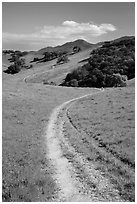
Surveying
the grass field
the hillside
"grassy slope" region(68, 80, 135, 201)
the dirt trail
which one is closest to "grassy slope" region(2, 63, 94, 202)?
the grass field

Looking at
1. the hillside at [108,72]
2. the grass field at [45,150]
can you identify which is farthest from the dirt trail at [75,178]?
the hillside at [108,72]

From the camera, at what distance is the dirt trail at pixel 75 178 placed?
512 inches

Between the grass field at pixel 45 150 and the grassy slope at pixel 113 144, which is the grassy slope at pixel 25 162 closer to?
the grass field at pixel 45 150

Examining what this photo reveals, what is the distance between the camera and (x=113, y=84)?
9750cm

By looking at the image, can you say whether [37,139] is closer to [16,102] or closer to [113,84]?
[16,102]

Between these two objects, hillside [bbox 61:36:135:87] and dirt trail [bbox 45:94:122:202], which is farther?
hillside [bbox 61:36:135:87]

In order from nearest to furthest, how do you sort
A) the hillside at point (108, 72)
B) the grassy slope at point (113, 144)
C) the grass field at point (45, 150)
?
the grass field at point (45, 150), the grassy slope at point (113, 144), the hillside at point (108, 72)

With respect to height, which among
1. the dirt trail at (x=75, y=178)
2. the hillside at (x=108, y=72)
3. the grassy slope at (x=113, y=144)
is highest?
the hillside at (x=108, y=72)

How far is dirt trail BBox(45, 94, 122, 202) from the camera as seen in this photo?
13016 mm

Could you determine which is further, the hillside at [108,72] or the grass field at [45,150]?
the hillside at [108,72]

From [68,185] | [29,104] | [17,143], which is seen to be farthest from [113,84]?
[68,185]

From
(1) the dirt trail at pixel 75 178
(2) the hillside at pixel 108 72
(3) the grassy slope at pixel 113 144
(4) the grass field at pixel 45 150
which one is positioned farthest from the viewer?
(2) the hillside at pixel 108 72

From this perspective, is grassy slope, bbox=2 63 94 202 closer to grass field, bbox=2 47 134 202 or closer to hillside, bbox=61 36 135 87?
grass field, bbox=2 47 134 202

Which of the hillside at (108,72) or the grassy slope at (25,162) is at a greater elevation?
the hillside at (108,72)
